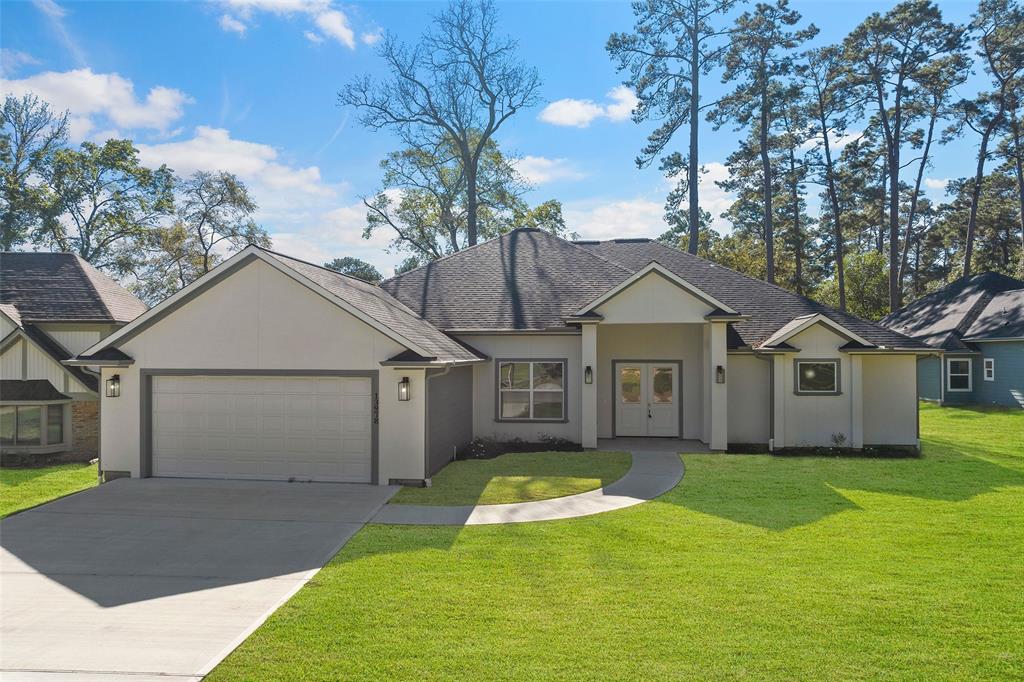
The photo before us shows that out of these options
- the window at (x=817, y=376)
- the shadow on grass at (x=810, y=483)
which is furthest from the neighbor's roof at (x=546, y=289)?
the shadow on grass at (x=810, y=483)

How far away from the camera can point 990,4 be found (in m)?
29.3

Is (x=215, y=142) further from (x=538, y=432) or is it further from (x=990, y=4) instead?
(x=990, y=4)

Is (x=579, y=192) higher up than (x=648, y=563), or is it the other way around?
(x=579, y=192)

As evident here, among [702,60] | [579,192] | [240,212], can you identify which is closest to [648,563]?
[579,192]

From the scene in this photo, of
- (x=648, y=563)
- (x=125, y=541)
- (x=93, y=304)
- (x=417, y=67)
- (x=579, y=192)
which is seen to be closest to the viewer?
(x=648, y=563)

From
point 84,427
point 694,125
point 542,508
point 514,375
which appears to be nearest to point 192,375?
point 84,427

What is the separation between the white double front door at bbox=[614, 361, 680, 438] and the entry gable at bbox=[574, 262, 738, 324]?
82.7 inches

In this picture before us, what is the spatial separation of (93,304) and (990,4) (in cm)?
4200

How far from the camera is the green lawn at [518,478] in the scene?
9.90 m

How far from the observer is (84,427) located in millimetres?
15125

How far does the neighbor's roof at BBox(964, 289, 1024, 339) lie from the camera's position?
77.4ft

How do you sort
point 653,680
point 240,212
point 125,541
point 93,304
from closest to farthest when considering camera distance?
point 653,680
point 125,541
point 93,304
point 240,212

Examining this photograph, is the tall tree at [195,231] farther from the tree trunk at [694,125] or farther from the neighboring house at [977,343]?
the neighboring house at [977,343]

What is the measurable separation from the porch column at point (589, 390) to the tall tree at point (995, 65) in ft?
98.5
